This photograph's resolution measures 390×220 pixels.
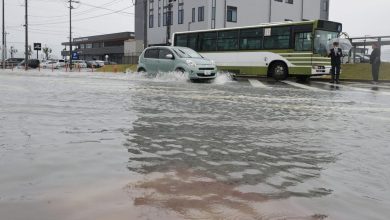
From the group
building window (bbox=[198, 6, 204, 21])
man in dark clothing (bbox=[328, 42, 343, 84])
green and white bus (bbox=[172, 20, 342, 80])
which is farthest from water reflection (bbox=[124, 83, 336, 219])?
building window (bbox=[198, 6, 204, 21])

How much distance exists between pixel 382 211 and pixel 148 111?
575 cm

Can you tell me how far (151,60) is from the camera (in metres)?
20.6

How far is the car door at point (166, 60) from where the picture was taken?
1934cm

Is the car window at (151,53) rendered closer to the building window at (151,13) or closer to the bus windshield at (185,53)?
the bus windshield at (185,53)

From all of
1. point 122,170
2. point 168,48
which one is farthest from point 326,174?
point 168,48

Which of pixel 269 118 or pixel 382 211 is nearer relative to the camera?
pixel 382 211

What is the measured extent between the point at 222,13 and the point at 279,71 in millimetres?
27635

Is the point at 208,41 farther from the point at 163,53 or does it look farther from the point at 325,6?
the point at 325,6

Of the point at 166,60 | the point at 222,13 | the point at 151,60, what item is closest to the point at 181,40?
the point at 151,60

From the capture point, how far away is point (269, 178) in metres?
3.96

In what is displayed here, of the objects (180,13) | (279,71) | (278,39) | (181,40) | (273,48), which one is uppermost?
(180,13)

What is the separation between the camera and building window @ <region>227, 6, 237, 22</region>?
163 ft

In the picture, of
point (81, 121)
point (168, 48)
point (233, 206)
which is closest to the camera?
point (233, 206)

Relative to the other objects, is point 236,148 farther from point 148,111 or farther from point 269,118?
point 148,111
